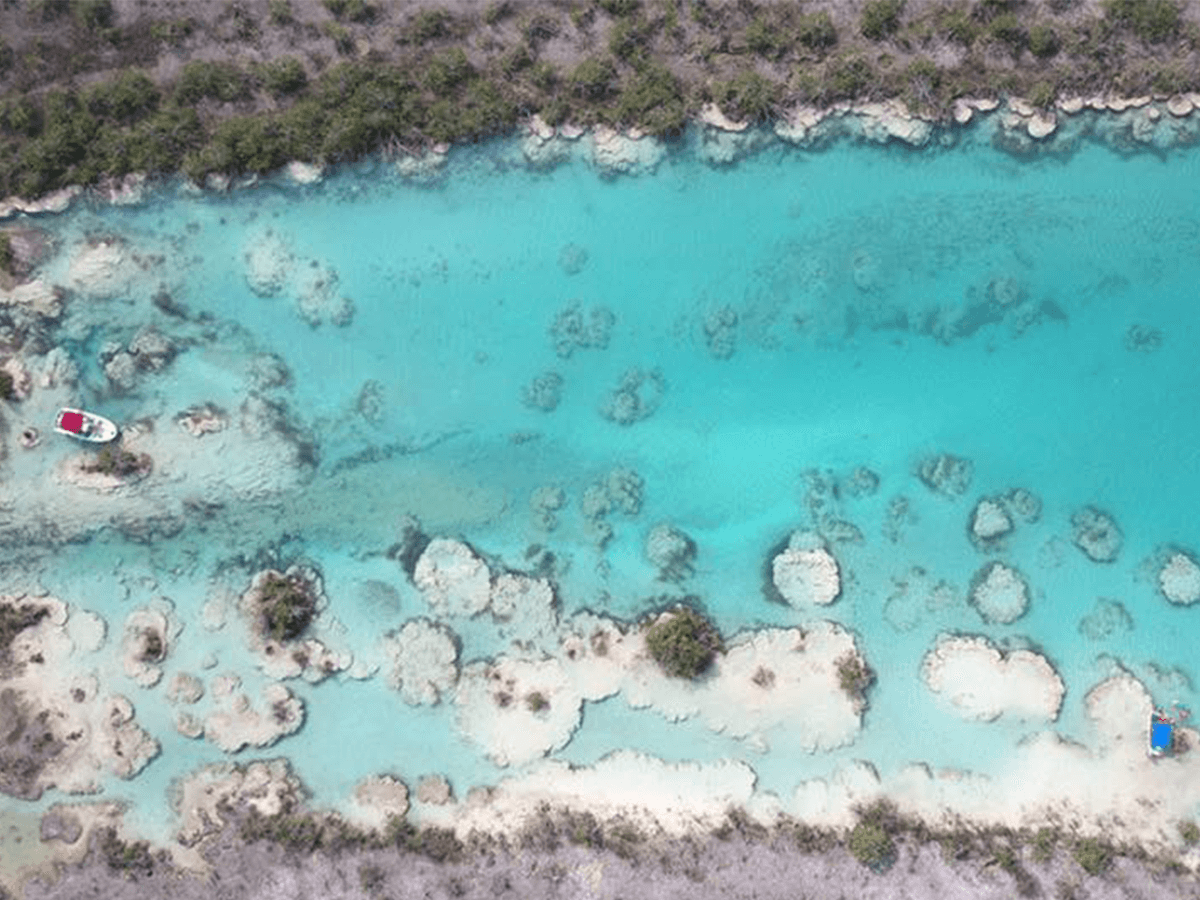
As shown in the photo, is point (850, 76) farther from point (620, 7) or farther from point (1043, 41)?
point (620, 7)

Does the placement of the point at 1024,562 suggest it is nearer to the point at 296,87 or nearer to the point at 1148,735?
the point at 1148,735

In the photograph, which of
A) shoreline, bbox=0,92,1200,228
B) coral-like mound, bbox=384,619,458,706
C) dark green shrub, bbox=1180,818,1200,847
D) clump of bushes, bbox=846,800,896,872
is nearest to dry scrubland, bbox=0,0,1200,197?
shoreline, bbox=0,92,1200,228

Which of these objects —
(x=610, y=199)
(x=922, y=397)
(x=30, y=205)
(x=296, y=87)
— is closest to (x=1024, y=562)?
(x=922, y=397)

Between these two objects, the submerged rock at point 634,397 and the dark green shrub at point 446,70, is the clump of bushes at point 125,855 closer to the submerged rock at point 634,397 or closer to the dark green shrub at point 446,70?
the submerged rock at point 634,397

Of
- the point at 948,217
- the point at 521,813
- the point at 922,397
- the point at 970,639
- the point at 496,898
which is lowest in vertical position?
the point at 496,898

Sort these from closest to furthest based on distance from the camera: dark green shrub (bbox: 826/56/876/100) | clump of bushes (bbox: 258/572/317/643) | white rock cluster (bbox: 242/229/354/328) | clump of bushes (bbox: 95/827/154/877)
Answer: clump of bushes (bbox: 95/827/154/877) → dark green shrub (bbox: 826/56/876/100) → clump of bushes (bbox: 258/572/317/643) → white rock cluster (bbox: 242/229/354/328)

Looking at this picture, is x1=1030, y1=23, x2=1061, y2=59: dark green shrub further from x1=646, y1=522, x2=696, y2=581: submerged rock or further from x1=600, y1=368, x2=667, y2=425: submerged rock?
x1=646, y1=522, x2=696, y2=581: submerged rock

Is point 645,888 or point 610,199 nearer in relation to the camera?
point 645,888
